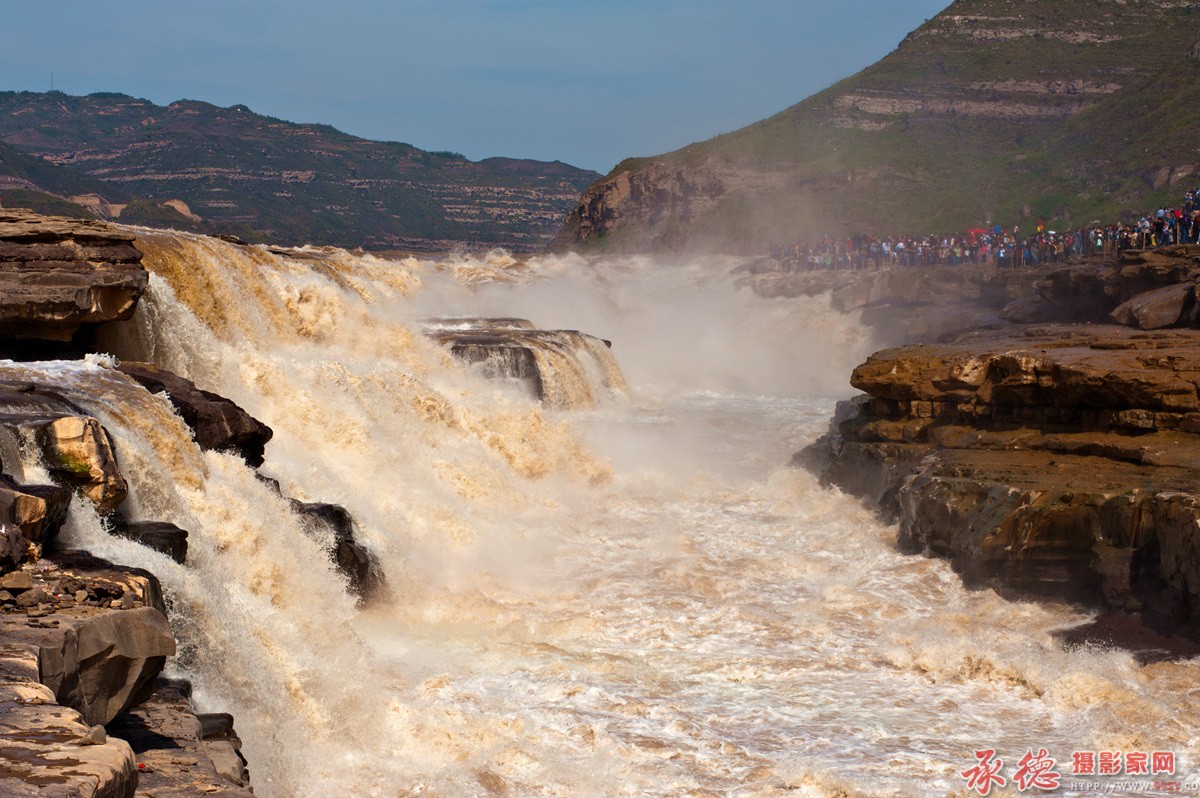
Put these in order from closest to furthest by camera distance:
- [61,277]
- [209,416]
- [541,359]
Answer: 1. [209,416]
2. [61,277]
3. [541,359]

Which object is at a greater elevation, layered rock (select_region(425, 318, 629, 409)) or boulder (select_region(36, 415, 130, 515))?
boulder (select_region(36, 415, 130, 515))

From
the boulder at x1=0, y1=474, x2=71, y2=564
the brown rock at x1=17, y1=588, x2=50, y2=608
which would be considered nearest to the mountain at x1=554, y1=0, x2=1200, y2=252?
the boulder at x1=0, y1=474, x2=71, y2=564

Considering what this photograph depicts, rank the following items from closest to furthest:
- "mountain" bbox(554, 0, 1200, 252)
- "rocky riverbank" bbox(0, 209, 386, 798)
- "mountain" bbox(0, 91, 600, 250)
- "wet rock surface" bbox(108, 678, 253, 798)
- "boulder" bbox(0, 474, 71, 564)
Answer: "rocky riverbank" bbox(0, 209, 386, 798) → "wet rock surface" bbox(108, 678, 253, 798) → "boulder" bbox(0, 474, 71, 564) → "mountain" bbox(554, 0, 1200, 252) → "mountain" bbox(0, 91, 600, 250)

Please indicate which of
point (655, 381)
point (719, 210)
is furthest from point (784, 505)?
point (719, 210)

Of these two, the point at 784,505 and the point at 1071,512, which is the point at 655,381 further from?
the point at 1071,512

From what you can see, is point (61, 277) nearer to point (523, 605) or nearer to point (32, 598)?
point (523, 605)

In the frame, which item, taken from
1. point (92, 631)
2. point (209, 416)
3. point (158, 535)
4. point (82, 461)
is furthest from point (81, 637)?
point (209, 416)

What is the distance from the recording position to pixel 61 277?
13648 millimetres

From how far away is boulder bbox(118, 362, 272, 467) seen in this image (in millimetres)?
12367

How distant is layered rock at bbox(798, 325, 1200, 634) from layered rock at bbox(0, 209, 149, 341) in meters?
9.92

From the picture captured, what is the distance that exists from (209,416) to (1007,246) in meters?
30.4

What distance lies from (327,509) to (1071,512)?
796 cm

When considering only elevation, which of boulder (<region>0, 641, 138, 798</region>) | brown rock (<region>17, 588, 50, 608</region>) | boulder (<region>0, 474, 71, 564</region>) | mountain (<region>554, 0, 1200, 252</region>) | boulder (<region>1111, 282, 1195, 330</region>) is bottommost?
boulder (<region>0, 641, 138, 798</region>)

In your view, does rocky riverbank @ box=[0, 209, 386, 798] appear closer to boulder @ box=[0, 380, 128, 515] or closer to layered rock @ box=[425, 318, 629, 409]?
boulder @ box=[0, 380, 128, 515]
